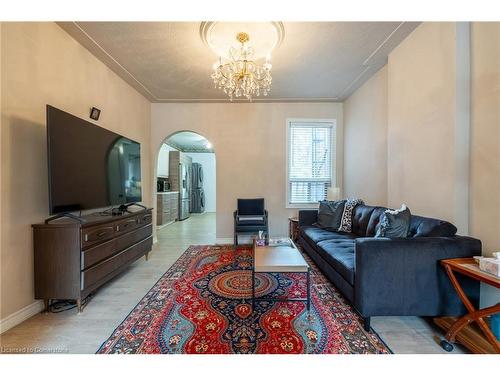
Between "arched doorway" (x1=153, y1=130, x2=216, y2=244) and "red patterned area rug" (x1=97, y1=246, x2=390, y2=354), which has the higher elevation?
"arched doorway" (x1=153, y1=130, x2=216, y2=244)

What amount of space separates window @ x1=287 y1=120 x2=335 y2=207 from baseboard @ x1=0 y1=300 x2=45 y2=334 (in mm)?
3855

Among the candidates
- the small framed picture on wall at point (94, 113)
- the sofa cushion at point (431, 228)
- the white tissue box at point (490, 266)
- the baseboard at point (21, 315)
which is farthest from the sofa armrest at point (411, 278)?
the small framed picture on wall at point (94, 113)

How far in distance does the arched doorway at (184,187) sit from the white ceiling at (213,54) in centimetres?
132

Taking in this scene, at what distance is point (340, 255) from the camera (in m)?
2.13

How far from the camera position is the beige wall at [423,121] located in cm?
189

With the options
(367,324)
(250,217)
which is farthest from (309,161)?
(367,324)

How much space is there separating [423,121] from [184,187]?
707 centimetres

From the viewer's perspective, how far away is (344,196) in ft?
14.4

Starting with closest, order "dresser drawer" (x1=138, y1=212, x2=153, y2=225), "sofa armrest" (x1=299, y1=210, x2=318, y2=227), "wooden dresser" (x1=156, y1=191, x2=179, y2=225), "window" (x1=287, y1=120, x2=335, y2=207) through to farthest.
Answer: "dresser drawer" (x1=138, y1=212, x2=153, y2=225) → "sofa armrest" (x1=299, y1=210, x2=318, y2=227) → "window" (x1=287, y1=120, x2=335, y2=207) → "wooden dresser" (x1=156, y1=191, x2=179, y2=225)

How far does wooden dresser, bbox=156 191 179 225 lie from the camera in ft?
19.3

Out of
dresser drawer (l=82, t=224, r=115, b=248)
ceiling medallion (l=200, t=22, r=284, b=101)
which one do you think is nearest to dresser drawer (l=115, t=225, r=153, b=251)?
dresser drawer (l=82, t=224, r=115, b=248)

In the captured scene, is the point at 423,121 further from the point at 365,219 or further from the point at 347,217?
the point at 347,217

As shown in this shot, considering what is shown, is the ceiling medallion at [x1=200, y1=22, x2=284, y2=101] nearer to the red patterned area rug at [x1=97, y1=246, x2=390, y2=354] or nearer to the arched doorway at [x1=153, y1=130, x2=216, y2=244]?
the arched doorway at [x1=153, y1=130, x2=216, y2=244]

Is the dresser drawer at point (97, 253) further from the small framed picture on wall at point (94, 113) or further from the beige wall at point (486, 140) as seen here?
the beige wall at point (486, 140)
